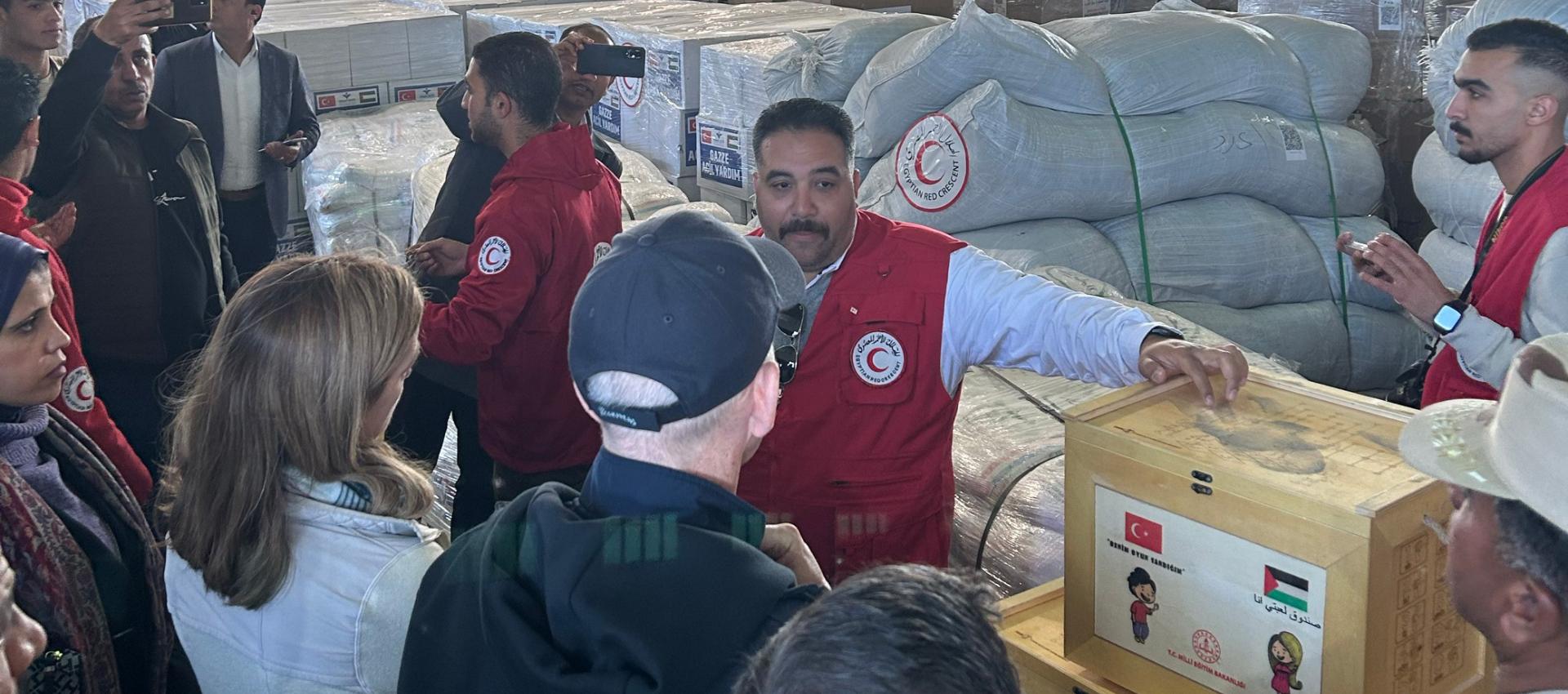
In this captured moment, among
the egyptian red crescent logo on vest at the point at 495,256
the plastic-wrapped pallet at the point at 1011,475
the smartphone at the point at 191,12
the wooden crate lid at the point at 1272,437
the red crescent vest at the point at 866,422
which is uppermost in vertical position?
the smartphone at the point at 191,12

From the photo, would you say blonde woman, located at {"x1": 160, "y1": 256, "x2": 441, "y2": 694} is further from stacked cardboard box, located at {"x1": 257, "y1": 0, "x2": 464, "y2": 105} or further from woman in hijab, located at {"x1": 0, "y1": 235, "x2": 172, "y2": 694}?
stacked cardboard box, located at {"x1": 257, "y1": 0, "x2": 464, "y2": 105}

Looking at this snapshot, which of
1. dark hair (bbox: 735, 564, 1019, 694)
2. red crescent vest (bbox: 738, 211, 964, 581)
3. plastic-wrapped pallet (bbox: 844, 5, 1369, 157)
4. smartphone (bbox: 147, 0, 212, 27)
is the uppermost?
smartphone (bbox: 147, 0, 212, 27)

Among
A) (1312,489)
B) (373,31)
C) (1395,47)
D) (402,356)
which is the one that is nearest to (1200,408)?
(1312,489)

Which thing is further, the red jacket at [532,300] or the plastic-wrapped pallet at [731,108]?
the plastic-wrapped pallet at [731,108]

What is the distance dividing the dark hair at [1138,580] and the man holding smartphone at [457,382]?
178 cm

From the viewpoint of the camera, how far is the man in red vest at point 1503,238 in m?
2.42

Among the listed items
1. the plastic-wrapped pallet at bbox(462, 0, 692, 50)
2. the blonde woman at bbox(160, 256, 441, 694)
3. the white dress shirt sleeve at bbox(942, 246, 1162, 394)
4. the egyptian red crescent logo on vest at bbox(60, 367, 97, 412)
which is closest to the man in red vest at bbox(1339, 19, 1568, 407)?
the white dress shirt sleeve at bbox(942, 246, 1162, 394)

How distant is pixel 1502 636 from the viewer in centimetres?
115

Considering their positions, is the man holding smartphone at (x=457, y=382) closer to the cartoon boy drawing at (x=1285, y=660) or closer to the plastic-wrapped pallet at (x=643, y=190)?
the plastic-wrapped pallet at (x=643, y=190)

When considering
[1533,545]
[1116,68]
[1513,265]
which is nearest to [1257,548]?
[1533,545]

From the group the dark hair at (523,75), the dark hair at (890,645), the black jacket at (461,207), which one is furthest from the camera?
the black jacket at (461,207)

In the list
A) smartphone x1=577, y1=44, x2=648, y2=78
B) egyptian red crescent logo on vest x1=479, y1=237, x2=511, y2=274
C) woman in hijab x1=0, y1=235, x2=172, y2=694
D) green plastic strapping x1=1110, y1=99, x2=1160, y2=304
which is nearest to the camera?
woman in hijab x1=0, y1=235, x2=172, y2=694

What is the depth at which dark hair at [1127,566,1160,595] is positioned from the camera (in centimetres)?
147

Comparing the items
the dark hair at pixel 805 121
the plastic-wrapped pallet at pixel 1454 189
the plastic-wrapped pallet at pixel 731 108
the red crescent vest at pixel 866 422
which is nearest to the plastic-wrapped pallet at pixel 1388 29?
the plastic-wrapped pallet at pixel 1454 189
